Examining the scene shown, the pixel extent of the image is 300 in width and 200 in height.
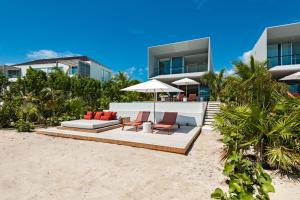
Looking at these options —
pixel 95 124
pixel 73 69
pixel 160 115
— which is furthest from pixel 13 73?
pixel 160 115

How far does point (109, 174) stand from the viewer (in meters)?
4.89

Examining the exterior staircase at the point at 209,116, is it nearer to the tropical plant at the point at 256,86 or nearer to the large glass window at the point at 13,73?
the tropical plant at the point at 256,86

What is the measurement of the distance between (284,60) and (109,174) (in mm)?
21543

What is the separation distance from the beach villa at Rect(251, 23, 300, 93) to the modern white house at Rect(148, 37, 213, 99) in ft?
19.6

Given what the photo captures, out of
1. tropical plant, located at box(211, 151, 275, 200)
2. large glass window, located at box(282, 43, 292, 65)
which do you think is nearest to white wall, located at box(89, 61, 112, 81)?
large glass window, located at box(282, 43, 292, 65)

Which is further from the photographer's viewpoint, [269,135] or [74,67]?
[74,67]

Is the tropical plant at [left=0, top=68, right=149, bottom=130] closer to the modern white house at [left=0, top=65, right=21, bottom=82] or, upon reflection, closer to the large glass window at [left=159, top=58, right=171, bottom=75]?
the large glass window at [left=159, top=58, right=171, bottom=75]

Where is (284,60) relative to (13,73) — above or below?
below

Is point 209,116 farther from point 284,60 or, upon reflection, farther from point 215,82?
point 284,60

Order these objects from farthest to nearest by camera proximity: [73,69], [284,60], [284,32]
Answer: [73,69], [284,60], [284,32]

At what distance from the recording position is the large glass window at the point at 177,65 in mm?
24516

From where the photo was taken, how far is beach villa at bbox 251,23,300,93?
17.5 metres

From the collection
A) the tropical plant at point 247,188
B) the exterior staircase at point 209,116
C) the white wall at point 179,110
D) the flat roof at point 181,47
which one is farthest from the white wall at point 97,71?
the tropical plant at point 247,188

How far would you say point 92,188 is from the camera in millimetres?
4129
